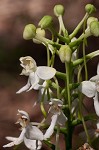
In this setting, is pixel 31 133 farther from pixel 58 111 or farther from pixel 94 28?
pixel 94 28

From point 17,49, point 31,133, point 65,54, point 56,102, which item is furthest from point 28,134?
point 17,49

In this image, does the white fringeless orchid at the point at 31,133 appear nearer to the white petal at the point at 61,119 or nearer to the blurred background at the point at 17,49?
the white petal at the point at 61,119

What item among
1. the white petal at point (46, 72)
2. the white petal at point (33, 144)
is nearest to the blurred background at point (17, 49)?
the white petal at point (33, 144)

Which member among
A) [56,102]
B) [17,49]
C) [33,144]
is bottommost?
[33,144]

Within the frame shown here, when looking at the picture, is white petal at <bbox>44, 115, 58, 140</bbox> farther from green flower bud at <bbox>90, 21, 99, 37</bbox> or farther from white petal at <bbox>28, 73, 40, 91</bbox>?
green flower bud at <bbox>90, 21, 99, 37</bbox>

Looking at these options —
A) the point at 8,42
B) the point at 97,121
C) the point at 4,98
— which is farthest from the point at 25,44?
the point at 97,121

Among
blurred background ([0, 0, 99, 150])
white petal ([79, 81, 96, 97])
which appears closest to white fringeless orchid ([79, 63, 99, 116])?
white petal ([79, 81, 96, 97])
